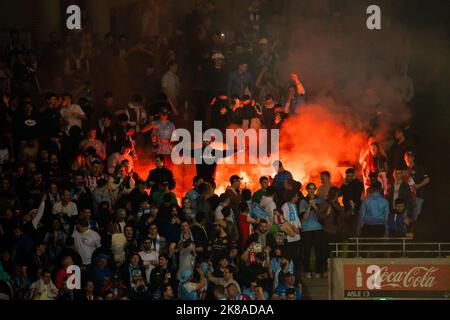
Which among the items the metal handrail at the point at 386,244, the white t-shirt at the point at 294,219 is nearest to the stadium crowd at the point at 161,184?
the white t-shirt at the point at 294,219

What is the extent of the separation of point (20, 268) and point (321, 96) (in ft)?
15.9

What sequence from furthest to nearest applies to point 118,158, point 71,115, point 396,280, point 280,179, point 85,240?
point 71,115, point 118,158, point 280,179, point 85,240, point 396,280

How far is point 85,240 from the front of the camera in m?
15.0

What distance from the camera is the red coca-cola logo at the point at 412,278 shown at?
48.2ft

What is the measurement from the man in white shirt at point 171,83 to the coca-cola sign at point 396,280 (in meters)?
3.69

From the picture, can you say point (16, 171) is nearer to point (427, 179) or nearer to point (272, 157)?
point (272, 157)

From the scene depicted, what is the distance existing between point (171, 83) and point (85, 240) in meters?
2.86

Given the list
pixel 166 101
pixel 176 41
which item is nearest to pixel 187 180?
pixel 166 101

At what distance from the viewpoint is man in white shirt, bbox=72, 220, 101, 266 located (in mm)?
14969

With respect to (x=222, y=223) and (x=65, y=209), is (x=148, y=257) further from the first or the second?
(x=65, y=209)

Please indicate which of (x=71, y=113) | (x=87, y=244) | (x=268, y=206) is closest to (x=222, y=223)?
(x=268, y=206)

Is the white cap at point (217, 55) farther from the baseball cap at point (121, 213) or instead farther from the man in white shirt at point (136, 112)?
the baseball cap at point (121, 213)

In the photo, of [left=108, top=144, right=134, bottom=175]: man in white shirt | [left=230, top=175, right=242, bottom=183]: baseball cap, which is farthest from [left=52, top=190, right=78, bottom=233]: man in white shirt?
[left=230, top=175, right=242, bottom=183]: baseball cap

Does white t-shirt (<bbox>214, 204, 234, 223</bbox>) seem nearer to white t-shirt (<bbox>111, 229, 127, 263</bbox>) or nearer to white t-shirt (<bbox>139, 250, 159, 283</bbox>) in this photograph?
white t-shirt (<bbox>139, 250, 159, 283</bbox>)
